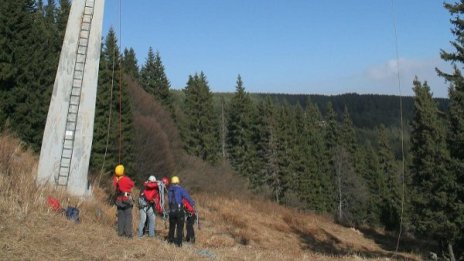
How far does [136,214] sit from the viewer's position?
55.8 ft

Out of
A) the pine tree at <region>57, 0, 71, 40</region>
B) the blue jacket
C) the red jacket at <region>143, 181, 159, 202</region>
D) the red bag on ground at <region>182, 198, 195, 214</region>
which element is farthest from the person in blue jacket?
the pine tree at <region>57, 0, 71, 40</region>

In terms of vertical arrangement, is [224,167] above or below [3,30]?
below

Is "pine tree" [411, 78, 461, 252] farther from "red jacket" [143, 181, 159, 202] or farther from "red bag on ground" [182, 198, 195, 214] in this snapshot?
"red jacket" [143, 181, 159, 202]

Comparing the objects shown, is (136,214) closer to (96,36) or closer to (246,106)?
A: (96,36)

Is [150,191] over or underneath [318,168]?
underneath

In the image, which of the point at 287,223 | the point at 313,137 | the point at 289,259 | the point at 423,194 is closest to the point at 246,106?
the point at 313,137

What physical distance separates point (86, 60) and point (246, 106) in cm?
6009

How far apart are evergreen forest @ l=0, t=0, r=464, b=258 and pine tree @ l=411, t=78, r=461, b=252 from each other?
0.08m

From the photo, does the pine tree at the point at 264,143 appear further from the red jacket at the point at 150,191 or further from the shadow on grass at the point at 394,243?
the red jacket at the point at 150,191

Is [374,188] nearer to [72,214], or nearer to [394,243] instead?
[394,243]

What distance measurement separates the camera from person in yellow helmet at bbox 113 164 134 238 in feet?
36.6

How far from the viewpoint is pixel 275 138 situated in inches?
2707

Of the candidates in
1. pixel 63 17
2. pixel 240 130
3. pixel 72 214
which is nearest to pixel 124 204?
pixel 72 214

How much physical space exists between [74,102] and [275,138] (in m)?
55.4
